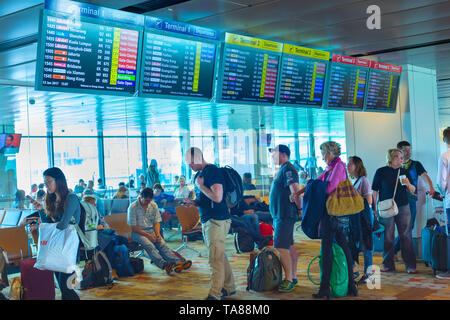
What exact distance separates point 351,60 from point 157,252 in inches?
156

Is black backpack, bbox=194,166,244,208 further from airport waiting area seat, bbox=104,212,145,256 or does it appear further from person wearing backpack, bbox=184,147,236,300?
airport waiting area seat, bbox=104,212,145,256

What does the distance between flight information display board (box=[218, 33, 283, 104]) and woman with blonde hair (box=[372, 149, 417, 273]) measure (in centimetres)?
167

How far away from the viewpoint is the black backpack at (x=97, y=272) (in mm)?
6699

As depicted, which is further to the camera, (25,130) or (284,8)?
(25,130)

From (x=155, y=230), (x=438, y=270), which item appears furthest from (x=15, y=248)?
(x=438, y=270)

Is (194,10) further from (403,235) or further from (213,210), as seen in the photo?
(403,235)

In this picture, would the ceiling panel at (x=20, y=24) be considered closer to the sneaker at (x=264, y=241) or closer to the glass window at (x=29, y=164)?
the glass window at (x=29, y=164)

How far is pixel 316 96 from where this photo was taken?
7.55 metres

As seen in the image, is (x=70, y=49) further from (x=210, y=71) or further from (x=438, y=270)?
(x=438, y=270)

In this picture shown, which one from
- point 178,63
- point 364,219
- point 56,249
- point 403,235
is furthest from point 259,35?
point 56,249

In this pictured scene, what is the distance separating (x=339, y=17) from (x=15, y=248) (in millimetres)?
4811

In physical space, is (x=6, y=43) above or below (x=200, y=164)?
above

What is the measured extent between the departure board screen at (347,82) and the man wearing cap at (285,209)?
86.0 inches

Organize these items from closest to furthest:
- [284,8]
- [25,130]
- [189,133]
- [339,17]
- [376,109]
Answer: [284,8] → [339,17] → [376,109] → [25,130] → [189,133]
